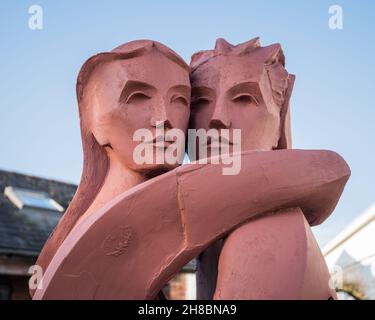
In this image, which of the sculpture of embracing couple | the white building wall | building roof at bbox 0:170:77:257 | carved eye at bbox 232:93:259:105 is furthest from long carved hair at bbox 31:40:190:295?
the white building wall

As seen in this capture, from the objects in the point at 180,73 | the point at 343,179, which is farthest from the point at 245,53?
the point at 343,179

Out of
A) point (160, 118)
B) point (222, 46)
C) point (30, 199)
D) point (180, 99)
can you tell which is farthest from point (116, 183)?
point (30, 199)

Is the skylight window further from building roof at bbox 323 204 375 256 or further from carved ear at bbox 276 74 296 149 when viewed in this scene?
carved ear at bbox 276 74 296 149

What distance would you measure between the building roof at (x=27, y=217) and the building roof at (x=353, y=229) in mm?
4945

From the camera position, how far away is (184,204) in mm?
2111

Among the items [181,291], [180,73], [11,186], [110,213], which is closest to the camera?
[110,213]

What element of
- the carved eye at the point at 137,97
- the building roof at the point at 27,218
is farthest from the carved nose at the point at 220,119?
the building roof at the point at 27,218

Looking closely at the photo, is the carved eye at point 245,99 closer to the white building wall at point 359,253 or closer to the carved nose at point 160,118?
the carved nose at point 160,118

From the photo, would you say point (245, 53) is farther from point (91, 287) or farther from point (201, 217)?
point (91, 287)

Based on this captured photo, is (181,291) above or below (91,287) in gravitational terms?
below

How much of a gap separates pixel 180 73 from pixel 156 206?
0.88m

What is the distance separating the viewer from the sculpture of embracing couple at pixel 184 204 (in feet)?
6.64

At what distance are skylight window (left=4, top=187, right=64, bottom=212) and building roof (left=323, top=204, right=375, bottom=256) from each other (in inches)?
202

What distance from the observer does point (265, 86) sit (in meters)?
2.75
